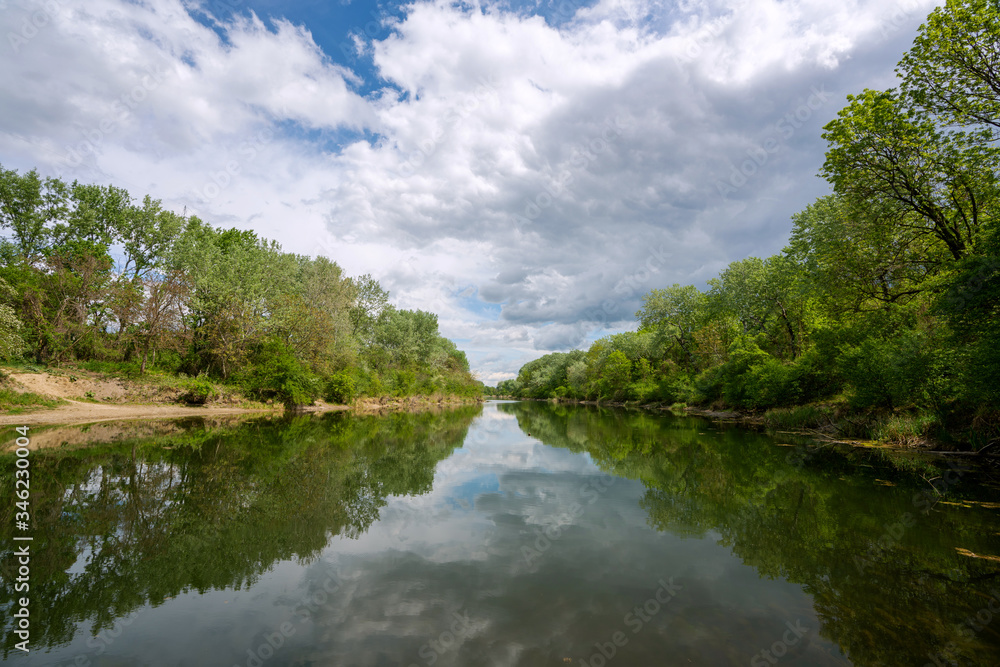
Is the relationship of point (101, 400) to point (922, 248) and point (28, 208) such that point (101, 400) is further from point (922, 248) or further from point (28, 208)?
point (922, 248)

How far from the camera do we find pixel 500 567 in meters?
5.68

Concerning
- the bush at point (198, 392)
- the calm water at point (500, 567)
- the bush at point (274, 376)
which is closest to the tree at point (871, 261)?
the calm water at point (500, 567)

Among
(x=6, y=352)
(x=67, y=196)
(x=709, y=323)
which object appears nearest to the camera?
(x=6, y=352)

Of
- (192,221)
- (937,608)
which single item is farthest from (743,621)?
(192,221)

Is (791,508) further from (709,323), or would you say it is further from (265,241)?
(265,241)

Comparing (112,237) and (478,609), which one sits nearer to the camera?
(478,609)

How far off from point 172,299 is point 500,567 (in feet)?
123

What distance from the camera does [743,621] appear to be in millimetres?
4340

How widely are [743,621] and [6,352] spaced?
28.8m

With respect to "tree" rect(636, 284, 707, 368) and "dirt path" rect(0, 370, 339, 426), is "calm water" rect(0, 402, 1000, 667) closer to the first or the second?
"dirt path" rect(0, 370, 339, 426)

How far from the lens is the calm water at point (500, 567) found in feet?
12.7

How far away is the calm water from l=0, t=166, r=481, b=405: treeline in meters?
24.8

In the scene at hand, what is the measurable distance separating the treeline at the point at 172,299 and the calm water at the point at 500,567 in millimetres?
24769

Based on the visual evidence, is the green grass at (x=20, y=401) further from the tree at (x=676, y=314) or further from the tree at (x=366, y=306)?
the tree at (x=676, y=314)
